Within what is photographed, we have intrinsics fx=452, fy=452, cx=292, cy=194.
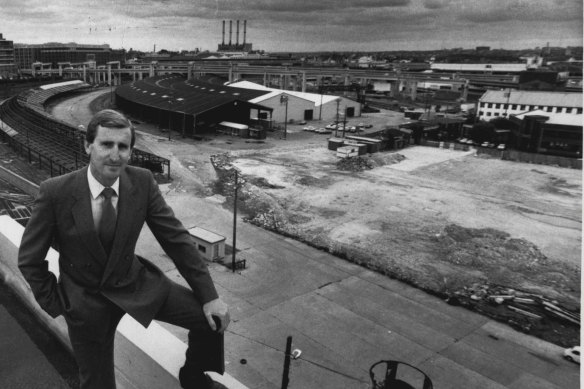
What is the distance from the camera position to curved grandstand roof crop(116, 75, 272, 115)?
54531mm

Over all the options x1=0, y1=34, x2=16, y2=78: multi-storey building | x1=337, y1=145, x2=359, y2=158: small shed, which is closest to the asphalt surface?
x1=337, y1=145, x2=359, y2=158: small shed

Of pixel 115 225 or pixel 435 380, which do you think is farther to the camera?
pixel 435 380

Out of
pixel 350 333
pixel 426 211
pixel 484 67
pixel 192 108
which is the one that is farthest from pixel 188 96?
pixel 484 67

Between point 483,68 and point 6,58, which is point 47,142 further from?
point 483,68

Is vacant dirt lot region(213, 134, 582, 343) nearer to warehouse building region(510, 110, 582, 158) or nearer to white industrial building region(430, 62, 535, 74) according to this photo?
warehouse building region(510, 110, 582, 158)

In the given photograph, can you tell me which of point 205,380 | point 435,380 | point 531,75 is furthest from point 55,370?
point 531,75

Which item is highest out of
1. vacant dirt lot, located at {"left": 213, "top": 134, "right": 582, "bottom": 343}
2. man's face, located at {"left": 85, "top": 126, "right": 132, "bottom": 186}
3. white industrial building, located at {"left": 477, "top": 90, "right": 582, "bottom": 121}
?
white industrial building, located at {"left": 477, "top": 90, "right": 582, "bottom": 121}

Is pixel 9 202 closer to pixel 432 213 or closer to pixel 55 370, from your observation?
pixel 55 370

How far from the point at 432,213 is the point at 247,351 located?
1820cm

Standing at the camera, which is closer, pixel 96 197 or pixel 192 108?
pixel 96 197

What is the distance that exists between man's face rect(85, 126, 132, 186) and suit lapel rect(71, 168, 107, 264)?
93 millimetres

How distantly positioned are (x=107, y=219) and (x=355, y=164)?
3850 cm

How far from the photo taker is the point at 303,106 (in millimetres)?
66125

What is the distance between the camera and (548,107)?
2454 inches
